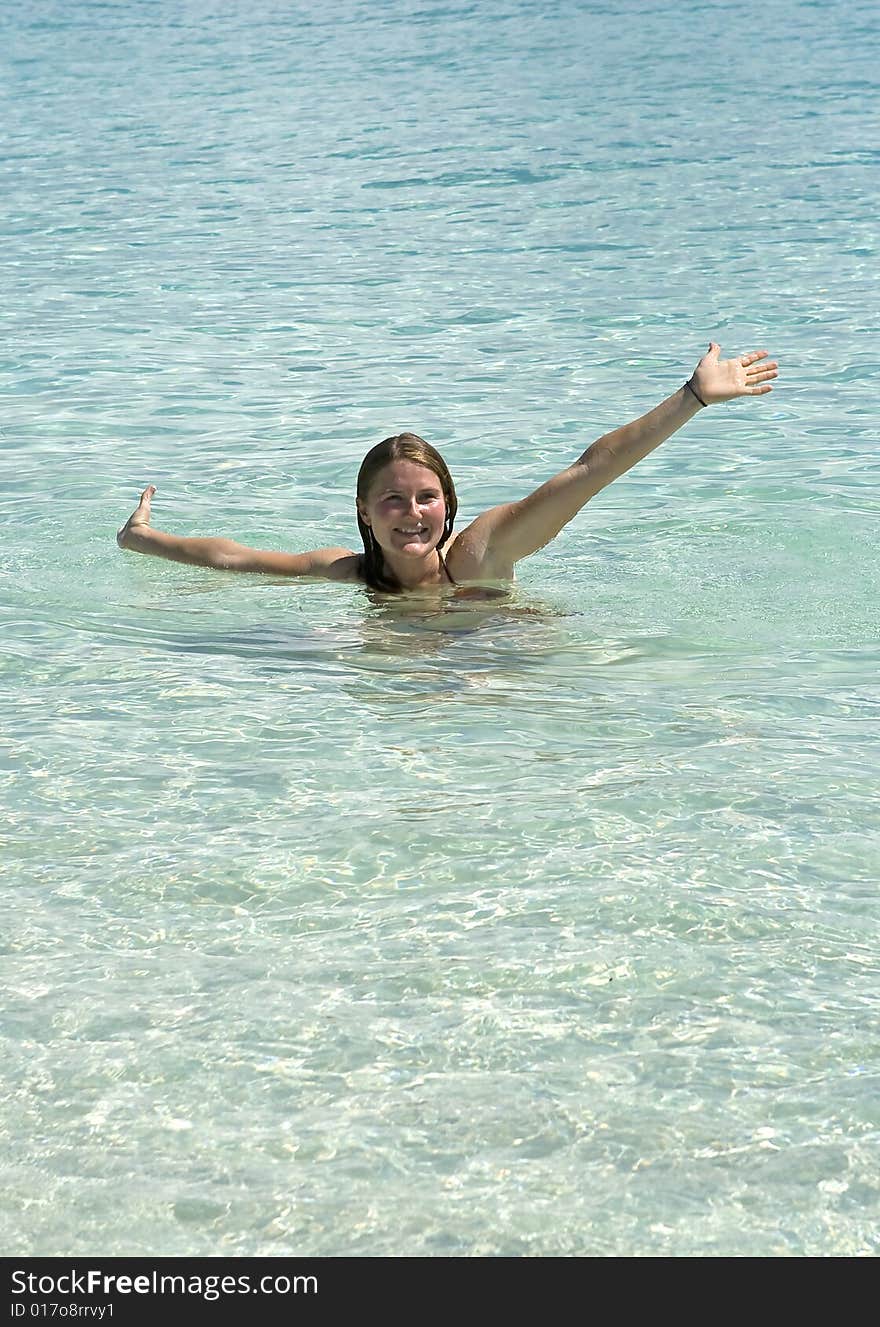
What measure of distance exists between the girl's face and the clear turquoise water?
0.28 metres

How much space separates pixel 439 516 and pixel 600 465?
2.18 ft

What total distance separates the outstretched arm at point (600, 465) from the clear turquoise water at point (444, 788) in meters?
0.29

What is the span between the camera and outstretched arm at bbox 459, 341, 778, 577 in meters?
4.64

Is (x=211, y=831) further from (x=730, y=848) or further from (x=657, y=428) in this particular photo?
(x=657, y=428)

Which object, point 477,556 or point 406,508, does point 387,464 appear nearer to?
point 406,508

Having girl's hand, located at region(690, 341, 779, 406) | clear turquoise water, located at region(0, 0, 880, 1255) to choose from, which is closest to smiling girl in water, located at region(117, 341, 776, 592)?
girl's hand, located at region(690, 341, 779, 406)

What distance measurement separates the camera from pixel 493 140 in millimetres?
17453

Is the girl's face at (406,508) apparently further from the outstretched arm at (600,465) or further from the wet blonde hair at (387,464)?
the outstretched arm at (600,465)

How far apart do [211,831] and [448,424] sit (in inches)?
190

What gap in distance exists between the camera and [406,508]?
17.2 ft

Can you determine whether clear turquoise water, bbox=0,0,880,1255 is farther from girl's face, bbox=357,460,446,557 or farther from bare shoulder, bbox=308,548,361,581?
girl's face, bbox=357,460,446,557

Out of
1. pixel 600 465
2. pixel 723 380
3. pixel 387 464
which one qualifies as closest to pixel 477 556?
pixel 387 464

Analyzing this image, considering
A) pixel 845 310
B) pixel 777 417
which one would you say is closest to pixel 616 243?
pixel 845 310

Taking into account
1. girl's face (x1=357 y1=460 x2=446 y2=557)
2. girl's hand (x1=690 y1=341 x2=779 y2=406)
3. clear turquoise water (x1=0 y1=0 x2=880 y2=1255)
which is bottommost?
clear turquoise water (x1=0 y1=0 x2=880 y2=1255)
